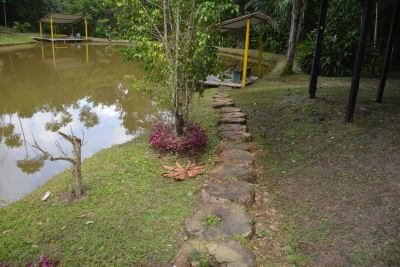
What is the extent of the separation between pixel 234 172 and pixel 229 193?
0.54 metres

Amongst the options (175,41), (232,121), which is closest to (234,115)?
(232,121)

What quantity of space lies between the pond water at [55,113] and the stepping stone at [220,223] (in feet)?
8.72

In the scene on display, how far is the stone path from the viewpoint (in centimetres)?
272

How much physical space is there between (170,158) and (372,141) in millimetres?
3015

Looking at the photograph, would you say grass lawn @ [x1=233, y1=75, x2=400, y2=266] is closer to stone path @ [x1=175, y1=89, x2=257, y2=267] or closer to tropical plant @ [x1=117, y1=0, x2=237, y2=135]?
stone path @ [x1=175, y1=89, x2=257, y2=267]

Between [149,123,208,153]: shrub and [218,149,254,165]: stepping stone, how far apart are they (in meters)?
0.47

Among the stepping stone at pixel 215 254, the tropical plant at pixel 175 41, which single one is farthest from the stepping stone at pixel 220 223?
the tropical plant at pixel 175 41

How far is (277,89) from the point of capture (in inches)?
363

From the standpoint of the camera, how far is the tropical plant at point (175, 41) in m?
4.70

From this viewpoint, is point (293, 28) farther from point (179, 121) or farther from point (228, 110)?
point (179, 121)

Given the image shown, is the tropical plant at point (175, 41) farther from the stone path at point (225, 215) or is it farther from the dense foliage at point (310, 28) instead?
the stone path at point (225, 215)

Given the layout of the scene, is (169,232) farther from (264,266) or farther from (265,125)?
(265,125)

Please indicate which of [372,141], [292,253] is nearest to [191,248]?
[292,253]

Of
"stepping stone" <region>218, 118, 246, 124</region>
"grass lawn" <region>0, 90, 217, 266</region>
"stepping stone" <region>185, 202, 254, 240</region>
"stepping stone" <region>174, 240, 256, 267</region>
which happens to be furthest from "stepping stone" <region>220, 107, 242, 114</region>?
"stepping stone" <region>174, 240, 256, 267</region>
